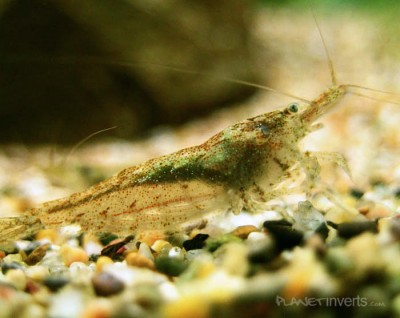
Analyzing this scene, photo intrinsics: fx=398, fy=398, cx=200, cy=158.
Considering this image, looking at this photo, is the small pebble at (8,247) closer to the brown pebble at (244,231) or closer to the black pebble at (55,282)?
the black pebble at (55,282)

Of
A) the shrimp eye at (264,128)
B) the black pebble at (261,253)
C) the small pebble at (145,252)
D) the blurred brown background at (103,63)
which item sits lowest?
the black pebble at (261,253)

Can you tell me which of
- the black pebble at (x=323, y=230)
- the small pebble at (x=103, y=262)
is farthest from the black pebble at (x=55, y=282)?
the black pebble at (x=323, y=230)

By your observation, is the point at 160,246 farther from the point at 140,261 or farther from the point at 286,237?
the point at 286,237

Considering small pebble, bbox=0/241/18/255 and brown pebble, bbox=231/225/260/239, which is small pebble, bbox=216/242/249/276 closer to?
brown pebble, bbox=231/225/260/239

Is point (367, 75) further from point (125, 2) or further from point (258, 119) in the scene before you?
point (258, 119)

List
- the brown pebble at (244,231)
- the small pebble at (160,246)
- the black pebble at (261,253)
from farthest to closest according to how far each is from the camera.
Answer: the small pebble at (160,246) → the brown pebble at (244,231) → the black pebble at (261,253)

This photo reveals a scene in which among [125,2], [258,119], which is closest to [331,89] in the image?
[258,119]
